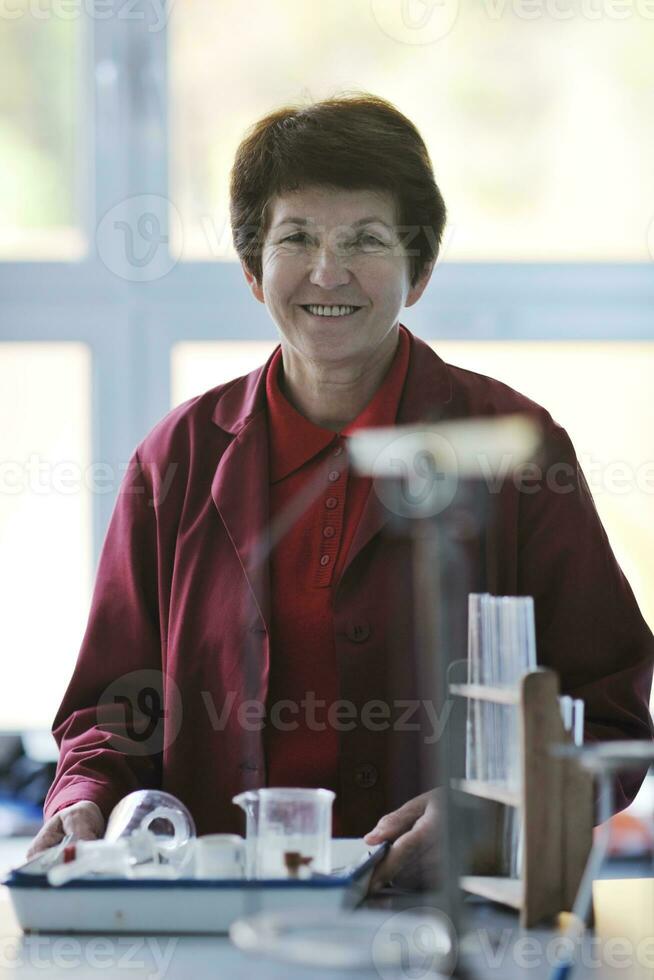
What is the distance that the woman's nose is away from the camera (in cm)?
149

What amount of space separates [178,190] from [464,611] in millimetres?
1735

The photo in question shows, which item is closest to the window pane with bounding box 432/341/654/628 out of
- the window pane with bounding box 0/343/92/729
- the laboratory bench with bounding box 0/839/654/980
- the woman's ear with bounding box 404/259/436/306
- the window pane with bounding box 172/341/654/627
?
the window pane with bounding box 172/341/654/627

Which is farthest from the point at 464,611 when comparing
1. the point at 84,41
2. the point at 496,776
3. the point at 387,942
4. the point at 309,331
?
the point at 84,41

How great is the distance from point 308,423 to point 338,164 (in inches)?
12.7

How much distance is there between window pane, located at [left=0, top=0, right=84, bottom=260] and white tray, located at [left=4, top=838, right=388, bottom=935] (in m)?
1.90

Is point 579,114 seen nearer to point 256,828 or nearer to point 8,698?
point 8,698

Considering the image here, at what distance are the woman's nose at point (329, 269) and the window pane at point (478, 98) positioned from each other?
1.22m

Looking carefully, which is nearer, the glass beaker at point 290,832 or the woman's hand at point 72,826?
the glass beaker at point 290,832

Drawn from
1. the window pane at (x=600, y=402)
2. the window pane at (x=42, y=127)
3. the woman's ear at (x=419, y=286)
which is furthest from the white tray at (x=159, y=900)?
the window pane at (x=42, y=127)

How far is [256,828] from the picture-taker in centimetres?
105

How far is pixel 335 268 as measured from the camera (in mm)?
1490

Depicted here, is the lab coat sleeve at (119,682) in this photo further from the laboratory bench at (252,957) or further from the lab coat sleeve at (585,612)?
the lab coat sleeve at (585,612)

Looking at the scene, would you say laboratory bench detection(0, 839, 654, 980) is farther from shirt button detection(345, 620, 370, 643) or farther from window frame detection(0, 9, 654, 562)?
window frame detection(0, 9, 654, 562)

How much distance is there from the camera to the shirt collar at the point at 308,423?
1.54 metres
